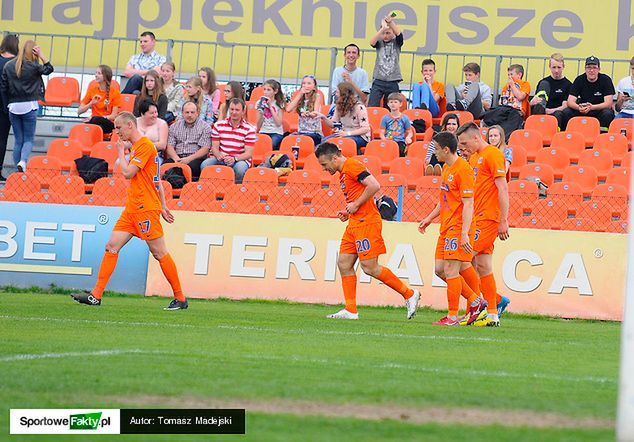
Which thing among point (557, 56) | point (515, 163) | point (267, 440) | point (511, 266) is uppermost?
point (557, 56)

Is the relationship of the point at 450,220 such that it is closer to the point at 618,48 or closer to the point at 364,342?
the point at 364,342

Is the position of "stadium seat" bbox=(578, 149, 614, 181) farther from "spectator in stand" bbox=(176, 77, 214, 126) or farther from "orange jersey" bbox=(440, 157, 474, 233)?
"orange jersey" bbox=(440, 157, 474, 233)

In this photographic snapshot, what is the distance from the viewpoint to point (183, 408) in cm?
655

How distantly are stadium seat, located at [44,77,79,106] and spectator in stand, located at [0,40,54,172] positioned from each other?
6.88ft

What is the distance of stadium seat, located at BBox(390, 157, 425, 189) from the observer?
17875 mm

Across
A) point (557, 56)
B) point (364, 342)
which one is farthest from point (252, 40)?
point (364, 342)

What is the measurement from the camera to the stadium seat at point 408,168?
1788 cm

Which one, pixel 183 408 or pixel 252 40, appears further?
pixel 252 40

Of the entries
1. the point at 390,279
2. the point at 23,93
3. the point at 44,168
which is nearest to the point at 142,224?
the point at 390,279

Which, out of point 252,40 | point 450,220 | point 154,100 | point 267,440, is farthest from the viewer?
point 252,40

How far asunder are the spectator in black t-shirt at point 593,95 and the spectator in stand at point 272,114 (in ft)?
15.0

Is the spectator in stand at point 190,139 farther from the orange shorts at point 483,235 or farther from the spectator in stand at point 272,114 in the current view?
the orange shorts at point 483,235

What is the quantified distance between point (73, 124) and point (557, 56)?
321 inches

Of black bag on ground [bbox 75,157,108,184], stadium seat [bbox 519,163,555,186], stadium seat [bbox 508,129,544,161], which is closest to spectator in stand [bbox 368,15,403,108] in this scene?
stadium seat [bbox 508,129,544,161]
